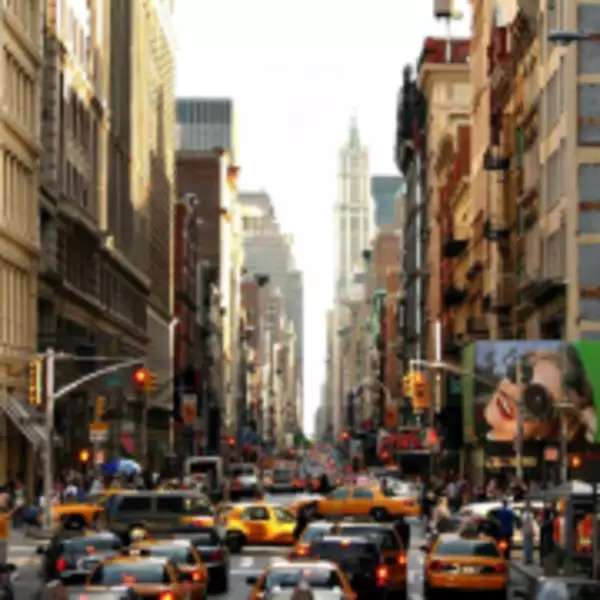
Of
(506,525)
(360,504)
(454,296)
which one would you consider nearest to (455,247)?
(454,296)

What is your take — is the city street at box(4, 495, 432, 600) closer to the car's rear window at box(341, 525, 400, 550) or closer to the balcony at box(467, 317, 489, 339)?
the car's rear window at box(341, 525, 400, 550)

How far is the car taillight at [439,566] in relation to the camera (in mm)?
41656

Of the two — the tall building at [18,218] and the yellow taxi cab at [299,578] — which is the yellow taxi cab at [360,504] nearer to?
the tall building at [18,218]

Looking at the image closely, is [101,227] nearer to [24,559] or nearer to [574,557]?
[24,559]

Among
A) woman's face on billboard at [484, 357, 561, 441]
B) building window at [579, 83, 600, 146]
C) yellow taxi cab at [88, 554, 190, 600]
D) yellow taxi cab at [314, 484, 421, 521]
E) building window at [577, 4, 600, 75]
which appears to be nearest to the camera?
yellow taxi cab at [88, 554, 190, 600]

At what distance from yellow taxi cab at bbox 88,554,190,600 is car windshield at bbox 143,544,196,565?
383cm

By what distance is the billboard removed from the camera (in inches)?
2972

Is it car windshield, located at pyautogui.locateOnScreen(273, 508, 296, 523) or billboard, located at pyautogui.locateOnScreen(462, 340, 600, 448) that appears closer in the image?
car windshield, located at pyautogui.locateOnScreen(273, 508, 296, 523)

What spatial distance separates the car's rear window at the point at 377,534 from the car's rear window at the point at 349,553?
1804mm

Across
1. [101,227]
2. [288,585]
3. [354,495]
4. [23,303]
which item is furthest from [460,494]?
[288,585]

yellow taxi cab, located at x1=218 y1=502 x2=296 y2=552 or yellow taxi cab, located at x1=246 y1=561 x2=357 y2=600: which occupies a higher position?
yellow taxi cab, located at x1=246 y1=561 x2=357 y2=600

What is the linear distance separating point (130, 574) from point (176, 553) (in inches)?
208

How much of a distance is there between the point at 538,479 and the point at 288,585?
60.7 m

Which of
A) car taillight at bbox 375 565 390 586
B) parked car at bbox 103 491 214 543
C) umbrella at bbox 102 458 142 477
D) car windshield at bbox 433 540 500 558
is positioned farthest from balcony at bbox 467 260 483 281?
car taillight at bbox 375 565 390 586
